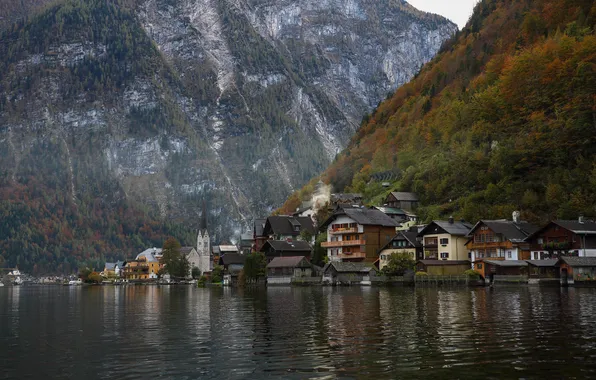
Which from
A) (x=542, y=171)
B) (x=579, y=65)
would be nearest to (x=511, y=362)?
(x=542, y=171)

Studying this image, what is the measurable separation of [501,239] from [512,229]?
89.0 inches

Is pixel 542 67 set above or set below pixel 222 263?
above

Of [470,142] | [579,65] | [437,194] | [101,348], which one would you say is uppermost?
[579,65]

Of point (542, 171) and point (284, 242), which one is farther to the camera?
point (284, 242)

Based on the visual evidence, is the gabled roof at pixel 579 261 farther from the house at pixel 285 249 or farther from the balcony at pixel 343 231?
the house at pixel 285 249

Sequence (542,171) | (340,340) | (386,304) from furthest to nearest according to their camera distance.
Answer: (542,171)
(386,304)
(340,340)

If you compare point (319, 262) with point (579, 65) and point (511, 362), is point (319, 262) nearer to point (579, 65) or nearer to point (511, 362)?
point (579, 65)

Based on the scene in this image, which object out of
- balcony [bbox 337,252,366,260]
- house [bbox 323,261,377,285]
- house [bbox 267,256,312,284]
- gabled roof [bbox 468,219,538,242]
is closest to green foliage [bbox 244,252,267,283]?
house [bbox 267,256,312,284]

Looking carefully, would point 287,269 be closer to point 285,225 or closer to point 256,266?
point 256,266

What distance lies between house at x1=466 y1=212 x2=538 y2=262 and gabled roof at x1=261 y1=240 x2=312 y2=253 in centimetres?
4053

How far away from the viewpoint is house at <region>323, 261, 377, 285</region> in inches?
3994

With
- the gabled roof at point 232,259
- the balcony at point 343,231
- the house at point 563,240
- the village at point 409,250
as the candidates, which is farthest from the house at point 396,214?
the house at point 563,240

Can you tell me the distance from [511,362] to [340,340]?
30.3 feet

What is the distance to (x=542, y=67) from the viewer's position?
116 meters
